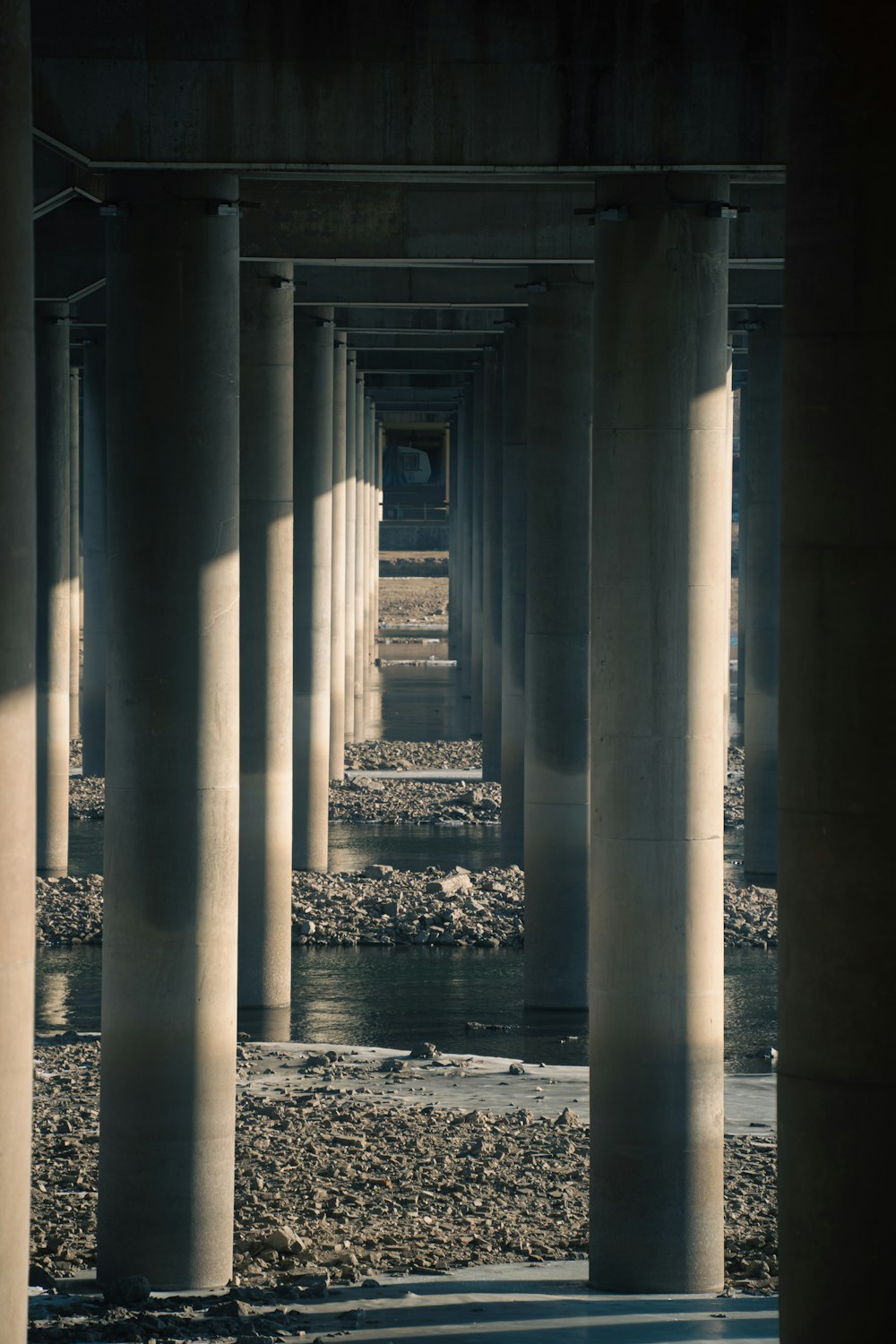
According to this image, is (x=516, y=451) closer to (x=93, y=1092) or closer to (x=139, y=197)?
(x=93, y=1092)

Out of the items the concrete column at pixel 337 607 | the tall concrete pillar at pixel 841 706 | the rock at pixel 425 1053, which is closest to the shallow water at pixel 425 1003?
the rock at pixel 425 1053

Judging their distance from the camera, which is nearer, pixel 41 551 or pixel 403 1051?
pixel 403 1051

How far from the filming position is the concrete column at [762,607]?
104 ft

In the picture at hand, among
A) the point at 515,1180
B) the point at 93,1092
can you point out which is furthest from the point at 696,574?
the point at 93,1092

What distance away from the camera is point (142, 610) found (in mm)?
13797

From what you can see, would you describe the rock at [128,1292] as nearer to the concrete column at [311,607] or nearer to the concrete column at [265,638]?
the concrete column at [265,638]

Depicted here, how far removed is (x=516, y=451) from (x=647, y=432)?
17.5 metres

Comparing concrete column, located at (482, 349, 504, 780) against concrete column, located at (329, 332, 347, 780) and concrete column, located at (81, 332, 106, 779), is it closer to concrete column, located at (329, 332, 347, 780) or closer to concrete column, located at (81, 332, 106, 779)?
concrete column, located at (329, 332, 347, 780)

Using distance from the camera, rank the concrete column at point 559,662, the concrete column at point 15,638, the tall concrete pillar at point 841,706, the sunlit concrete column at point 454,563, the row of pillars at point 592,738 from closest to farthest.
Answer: the tall concrete pillar at point 841,706 < the concrete column at point 15,638 < the row of pillars at point 592,738 < the concrete column at point 559,662 < the sunlit concrete column at point 454,563

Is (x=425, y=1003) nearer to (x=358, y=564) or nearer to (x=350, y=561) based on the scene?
(x=350, y=561)

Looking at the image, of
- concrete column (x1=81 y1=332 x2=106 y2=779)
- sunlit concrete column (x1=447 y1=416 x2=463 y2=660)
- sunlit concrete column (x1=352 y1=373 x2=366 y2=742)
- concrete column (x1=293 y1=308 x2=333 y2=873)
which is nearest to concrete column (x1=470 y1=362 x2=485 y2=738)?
sunlit concrete column (x1=352 y1=373 x2=366 y2=742)

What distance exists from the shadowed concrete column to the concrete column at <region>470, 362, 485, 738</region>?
86 cm

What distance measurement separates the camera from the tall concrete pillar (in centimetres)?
821

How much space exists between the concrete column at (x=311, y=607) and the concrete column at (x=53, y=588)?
3564 mm
